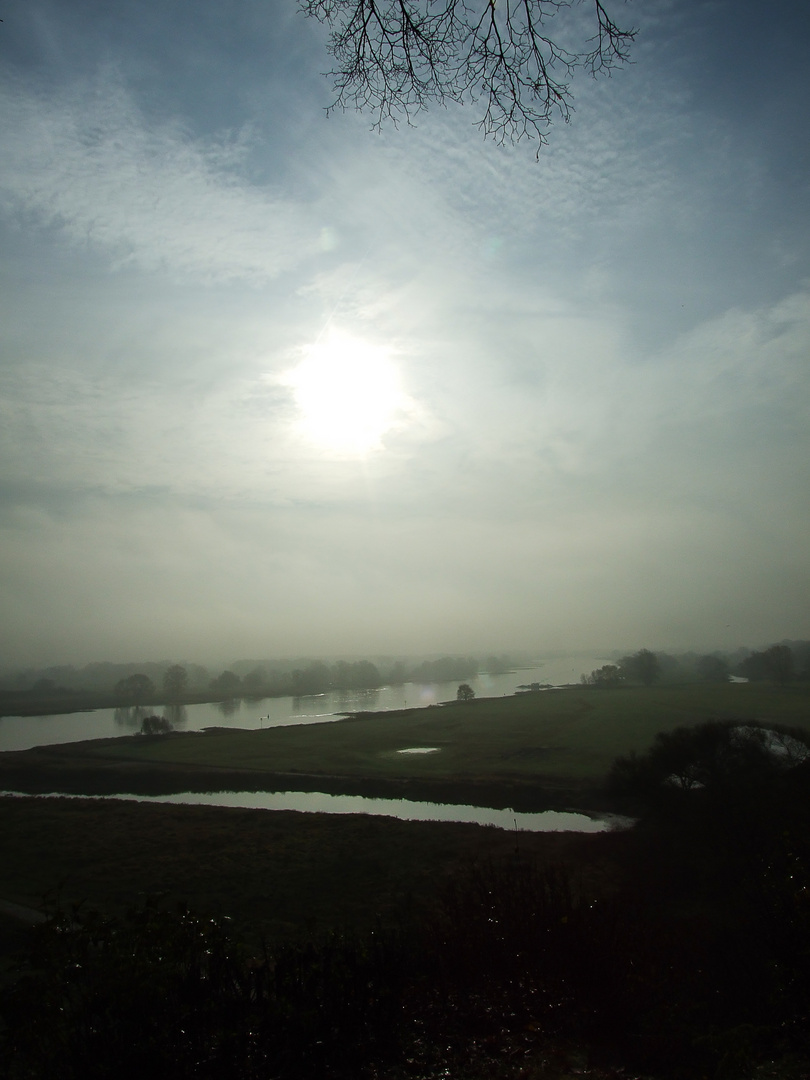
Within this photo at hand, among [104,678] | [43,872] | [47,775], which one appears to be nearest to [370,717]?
[47,775]

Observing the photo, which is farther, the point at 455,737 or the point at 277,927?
the point at 455,737

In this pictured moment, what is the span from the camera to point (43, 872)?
711 inches

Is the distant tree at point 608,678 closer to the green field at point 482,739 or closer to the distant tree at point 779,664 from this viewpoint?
the distant tree at point 779,664

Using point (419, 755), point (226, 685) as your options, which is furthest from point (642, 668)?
point (226, 685)

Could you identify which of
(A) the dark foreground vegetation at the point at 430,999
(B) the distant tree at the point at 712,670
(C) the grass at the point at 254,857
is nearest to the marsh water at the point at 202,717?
(C) the grass at the point at 254,857

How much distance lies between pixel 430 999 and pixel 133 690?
104 metres

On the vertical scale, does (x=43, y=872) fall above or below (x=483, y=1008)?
below

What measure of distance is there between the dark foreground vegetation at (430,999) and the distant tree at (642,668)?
86366mm

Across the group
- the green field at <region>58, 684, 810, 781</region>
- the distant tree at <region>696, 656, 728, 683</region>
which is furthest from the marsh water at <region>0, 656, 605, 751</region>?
the distant tree at <region>696, 656, 728, 683</region>

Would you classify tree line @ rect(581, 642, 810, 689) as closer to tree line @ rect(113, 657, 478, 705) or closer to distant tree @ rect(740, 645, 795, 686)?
distant tree @ rect(740, 645, 795, 686)

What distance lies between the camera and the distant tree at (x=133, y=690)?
9612 cm

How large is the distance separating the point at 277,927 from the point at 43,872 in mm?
9647

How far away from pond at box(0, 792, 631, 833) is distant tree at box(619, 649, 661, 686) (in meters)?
67.8

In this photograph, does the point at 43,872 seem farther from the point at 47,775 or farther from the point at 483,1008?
the point at 47,775
